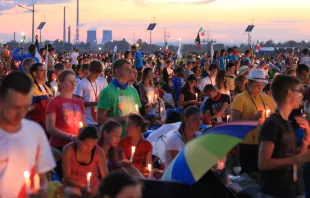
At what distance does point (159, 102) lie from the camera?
12.6m

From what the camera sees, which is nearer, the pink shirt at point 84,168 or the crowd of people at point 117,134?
the crowd of people at point 117,134

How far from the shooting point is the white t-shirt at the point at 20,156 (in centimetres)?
423

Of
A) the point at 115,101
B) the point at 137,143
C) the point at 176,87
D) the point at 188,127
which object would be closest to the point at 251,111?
the point at 188,127

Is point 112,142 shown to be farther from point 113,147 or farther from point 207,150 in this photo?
point 207,150

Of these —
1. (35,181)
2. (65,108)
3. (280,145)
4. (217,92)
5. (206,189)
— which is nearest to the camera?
(35,181)

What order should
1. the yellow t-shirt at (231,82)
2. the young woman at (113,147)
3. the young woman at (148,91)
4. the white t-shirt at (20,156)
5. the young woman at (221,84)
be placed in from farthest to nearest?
the yellow t-shirt at (231,82)
the young woman at (221,84)
the young woman at (148,91)
the young woman at (113,147)
the white t-shirt at (20,156)

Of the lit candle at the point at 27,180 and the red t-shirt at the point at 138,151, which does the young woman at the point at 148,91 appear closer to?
the red t-shirt at the point at 138,151

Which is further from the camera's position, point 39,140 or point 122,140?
point 122,140

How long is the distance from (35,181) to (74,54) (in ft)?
85.4

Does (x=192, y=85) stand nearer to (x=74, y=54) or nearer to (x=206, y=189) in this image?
(x=206, y=189)

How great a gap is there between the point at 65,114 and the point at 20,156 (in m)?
3.42

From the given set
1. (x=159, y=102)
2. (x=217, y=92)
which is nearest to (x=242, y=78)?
(x=217, y=92)

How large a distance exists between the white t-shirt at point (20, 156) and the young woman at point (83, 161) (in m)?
2.09

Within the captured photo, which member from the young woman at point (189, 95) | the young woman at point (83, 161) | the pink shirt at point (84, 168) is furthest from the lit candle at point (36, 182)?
the young woman at point (189, 95)
